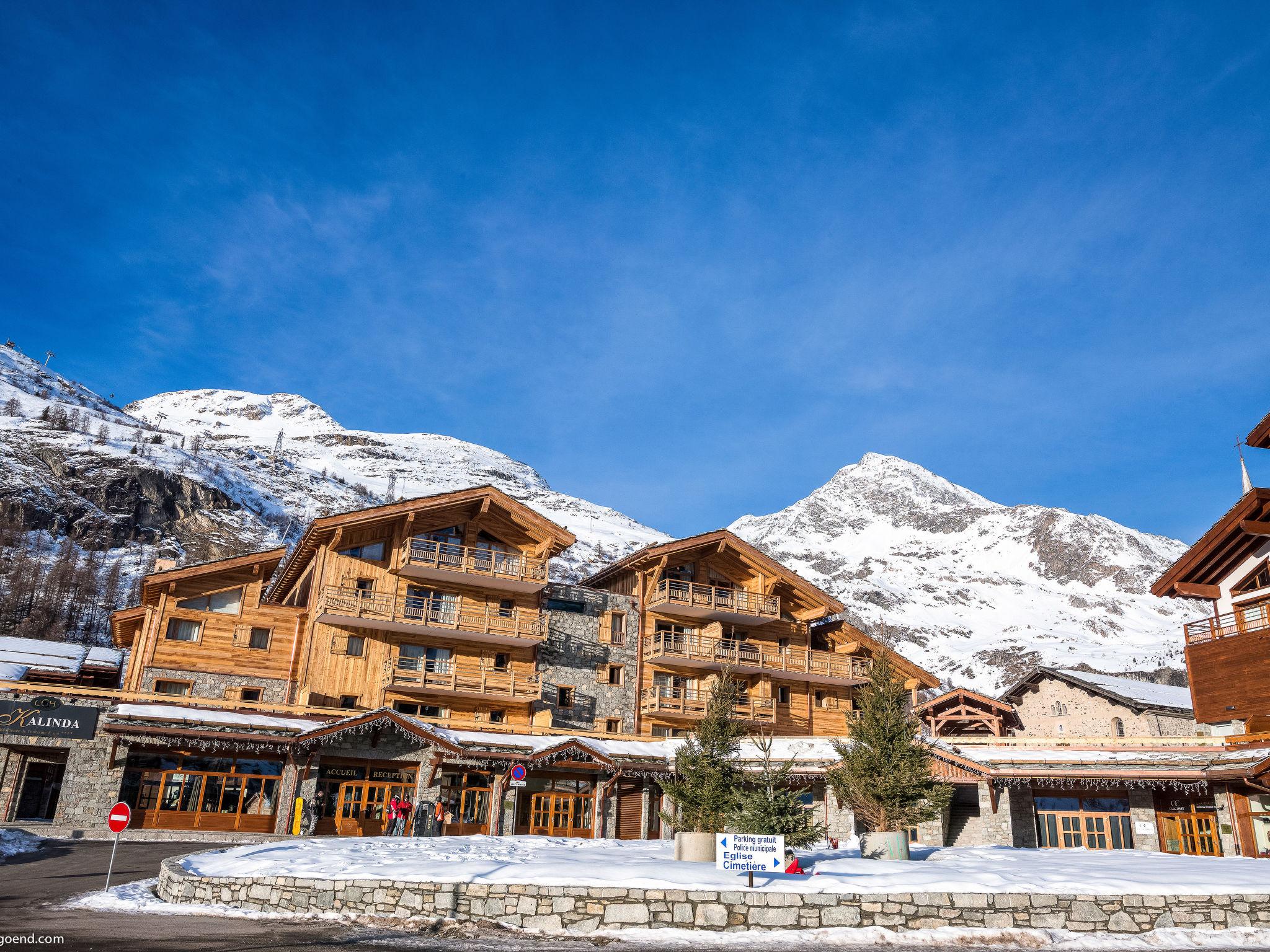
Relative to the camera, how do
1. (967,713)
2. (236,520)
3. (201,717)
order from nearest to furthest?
(201,717)
(967,713)
(236,520)

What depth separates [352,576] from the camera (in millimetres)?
35312

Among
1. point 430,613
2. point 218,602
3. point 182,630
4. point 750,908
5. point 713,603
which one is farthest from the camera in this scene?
point 713,603

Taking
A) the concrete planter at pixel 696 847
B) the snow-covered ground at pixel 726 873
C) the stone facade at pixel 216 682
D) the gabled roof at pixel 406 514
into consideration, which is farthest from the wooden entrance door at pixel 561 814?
the concrete planter at pixel 696 847

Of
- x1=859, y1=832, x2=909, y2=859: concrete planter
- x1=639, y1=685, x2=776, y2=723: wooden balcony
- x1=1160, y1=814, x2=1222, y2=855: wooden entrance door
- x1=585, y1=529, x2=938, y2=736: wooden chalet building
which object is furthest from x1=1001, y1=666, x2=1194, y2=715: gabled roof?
x1=859, y1=832, x2=909, y2=859: concrete planter

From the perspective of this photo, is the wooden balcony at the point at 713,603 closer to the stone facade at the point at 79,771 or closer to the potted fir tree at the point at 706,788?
the potted fir tree at the point at 706,788

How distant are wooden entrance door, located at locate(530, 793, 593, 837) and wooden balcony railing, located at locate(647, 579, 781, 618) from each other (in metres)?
9.60

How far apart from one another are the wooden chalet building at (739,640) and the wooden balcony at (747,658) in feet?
0.15

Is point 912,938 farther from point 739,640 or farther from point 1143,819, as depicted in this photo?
point 739,640

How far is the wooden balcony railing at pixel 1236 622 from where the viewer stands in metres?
28.9

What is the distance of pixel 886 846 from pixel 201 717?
20.4 meters

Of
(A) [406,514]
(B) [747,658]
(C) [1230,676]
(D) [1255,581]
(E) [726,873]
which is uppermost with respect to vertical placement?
(A) [406,514]

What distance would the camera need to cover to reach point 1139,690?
4022cm

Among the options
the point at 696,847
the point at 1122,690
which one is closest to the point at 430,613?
the point at 696,847

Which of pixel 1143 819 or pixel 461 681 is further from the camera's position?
pixel 461 681
